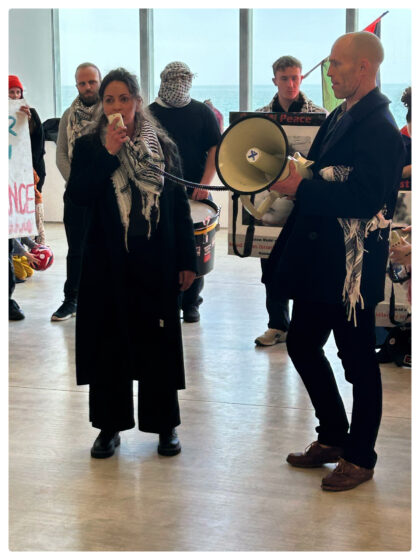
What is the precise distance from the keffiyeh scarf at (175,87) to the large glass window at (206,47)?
16.9ft

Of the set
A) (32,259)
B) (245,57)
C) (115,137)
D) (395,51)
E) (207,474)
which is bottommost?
(207,474)

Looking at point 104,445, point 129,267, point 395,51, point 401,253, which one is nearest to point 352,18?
point 395,51

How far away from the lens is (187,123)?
5.04 metres

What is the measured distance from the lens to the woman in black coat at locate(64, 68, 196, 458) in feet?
9.49

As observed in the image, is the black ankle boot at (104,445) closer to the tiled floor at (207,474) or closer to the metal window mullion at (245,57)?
the tiled floor at (207,474)

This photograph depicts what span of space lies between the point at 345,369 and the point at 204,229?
2.13 metres

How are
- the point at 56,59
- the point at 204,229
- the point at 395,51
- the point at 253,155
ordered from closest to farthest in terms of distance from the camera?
1. the point at 253,155
2. the point at 204,229
3. the point at 395,51
4. the point at 56,59

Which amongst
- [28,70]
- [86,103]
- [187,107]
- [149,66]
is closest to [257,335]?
[187,107]

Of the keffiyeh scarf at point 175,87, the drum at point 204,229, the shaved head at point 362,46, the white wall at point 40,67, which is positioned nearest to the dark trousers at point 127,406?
the shaved head at point 362,46

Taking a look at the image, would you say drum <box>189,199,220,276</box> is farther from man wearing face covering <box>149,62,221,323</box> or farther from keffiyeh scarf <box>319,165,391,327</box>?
keffiyeh scarf <box>319,165,391,327</box>

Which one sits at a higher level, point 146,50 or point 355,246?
point 146,50

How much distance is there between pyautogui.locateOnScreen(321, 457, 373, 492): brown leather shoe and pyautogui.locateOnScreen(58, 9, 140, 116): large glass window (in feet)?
28.8

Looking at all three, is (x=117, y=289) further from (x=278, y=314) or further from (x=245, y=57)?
(x=245, y=57)
